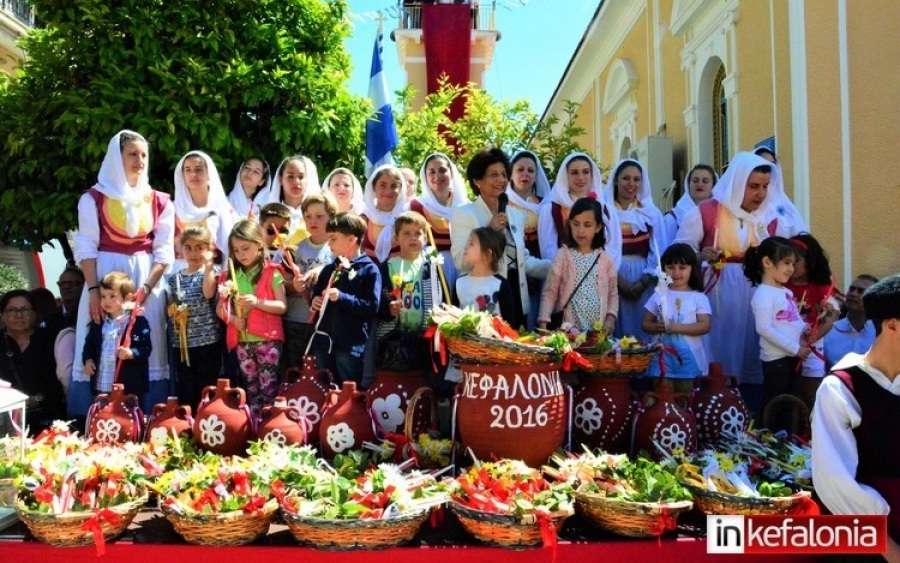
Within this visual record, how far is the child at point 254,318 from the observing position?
172 inches

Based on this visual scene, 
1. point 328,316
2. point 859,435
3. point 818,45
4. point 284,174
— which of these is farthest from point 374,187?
point 818,45

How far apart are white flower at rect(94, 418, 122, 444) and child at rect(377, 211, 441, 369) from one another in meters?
1.44

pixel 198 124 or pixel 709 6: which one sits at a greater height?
pixel 709 6

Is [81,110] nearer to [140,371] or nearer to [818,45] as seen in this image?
[140,371]

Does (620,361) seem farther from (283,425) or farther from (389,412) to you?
(283,425)

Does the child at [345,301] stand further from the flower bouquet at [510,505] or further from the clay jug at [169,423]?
the flower bouquet at [510,505]

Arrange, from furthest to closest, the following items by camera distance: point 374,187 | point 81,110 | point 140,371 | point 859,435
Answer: point 81,110, point 374,187, point 140,371, point 859,435

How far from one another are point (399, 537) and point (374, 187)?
2.72m

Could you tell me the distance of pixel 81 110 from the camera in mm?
5711

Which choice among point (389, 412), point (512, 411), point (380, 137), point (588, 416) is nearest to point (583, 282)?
point (588, 416)

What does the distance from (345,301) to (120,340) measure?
142 centimetres

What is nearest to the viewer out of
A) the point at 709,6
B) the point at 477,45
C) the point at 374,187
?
the point at 374,187

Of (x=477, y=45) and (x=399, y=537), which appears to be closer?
(x=399, y=537)

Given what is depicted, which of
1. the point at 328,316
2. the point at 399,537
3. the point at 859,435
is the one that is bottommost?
the point at 399,537
